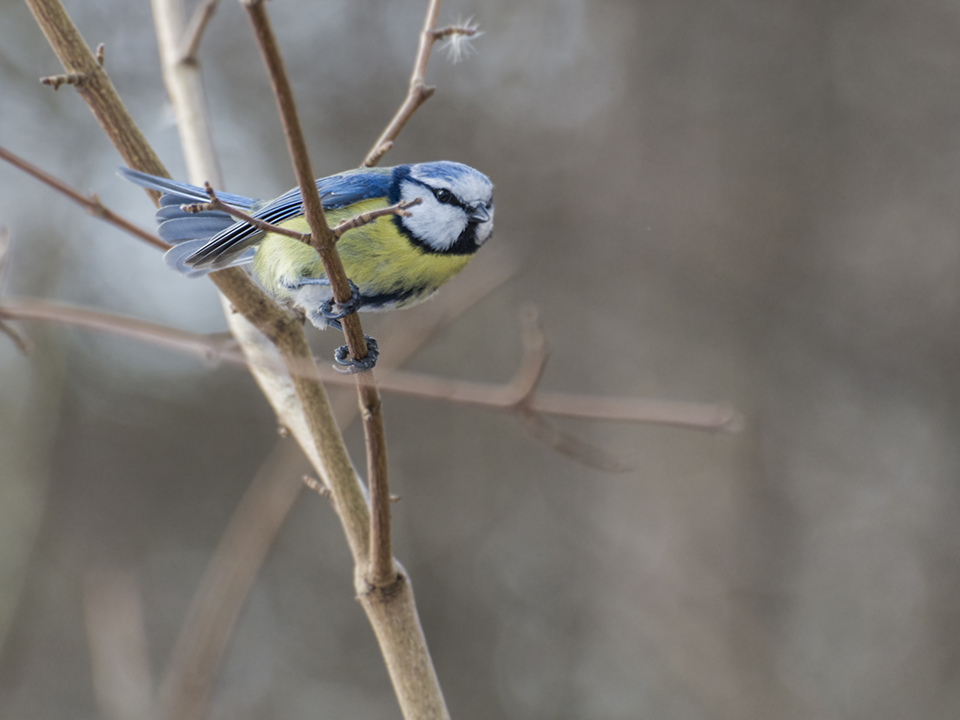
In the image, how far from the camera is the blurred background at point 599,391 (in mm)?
3615

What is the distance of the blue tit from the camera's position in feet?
4.24

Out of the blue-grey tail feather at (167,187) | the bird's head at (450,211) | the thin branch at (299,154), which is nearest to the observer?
the thin branch at (299,154)

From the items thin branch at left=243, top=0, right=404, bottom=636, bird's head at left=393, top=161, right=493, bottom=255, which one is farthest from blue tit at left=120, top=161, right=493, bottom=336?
thin branch at left=243, top=0, right=404, bottom=636

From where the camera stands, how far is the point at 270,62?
2.00ft

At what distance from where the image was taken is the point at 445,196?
130cm

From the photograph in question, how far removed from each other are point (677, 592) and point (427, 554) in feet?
5.21

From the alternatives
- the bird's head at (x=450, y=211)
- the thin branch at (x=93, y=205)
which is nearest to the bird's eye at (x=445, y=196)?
the bird's head at (x=450, y=211)

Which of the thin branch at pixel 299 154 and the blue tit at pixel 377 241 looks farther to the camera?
the blue tit at pixel 377 241

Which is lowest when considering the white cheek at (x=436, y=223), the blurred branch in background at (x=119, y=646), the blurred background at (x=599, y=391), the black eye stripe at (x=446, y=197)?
the blurred background at (x=599, y=391)

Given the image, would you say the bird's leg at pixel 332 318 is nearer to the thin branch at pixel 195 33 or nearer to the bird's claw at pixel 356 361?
the bird's claw at pixel 356 361

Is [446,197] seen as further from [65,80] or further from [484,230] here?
[65,80]

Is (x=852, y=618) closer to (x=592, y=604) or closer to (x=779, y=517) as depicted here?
(x=779, y=517)

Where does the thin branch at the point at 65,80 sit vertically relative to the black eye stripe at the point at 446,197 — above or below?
above

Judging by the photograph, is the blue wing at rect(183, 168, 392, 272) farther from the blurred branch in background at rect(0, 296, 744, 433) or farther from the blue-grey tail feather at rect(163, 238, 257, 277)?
the blurred branch in background at rect(0, 296, 744, 433)
